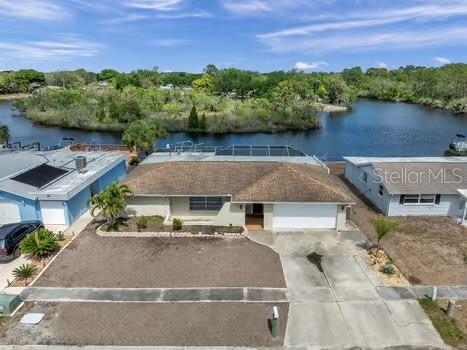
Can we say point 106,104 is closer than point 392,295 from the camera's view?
No

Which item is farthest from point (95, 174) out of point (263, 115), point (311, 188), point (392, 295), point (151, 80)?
point (151, 80)

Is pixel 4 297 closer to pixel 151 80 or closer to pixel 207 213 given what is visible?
pixel 207 213

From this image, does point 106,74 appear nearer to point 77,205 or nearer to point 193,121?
point 193,121

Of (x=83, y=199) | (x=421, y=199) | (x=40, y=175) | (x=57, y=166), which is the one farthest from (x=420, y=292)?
(x=57, y=166)

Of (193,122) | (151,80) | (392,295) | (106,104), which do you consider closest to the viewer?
(392,295)

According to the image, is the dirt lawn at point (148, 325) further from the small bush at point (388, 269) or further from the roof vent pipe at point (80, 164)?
the roof vent pipe at point (80, 164)

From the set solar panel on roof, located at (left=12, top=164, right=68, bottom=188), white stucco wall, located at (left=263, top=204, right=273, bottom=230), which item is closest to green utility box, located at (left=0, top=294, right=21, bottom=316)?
solar panel on roof, located at (left=12, top=164, right=68, bottom=188)

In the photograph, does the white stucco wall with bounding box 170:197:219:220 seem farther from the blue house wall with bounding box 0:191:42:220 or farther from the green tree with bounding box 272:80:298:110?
the green tree with bounding box 272:80:298:110
